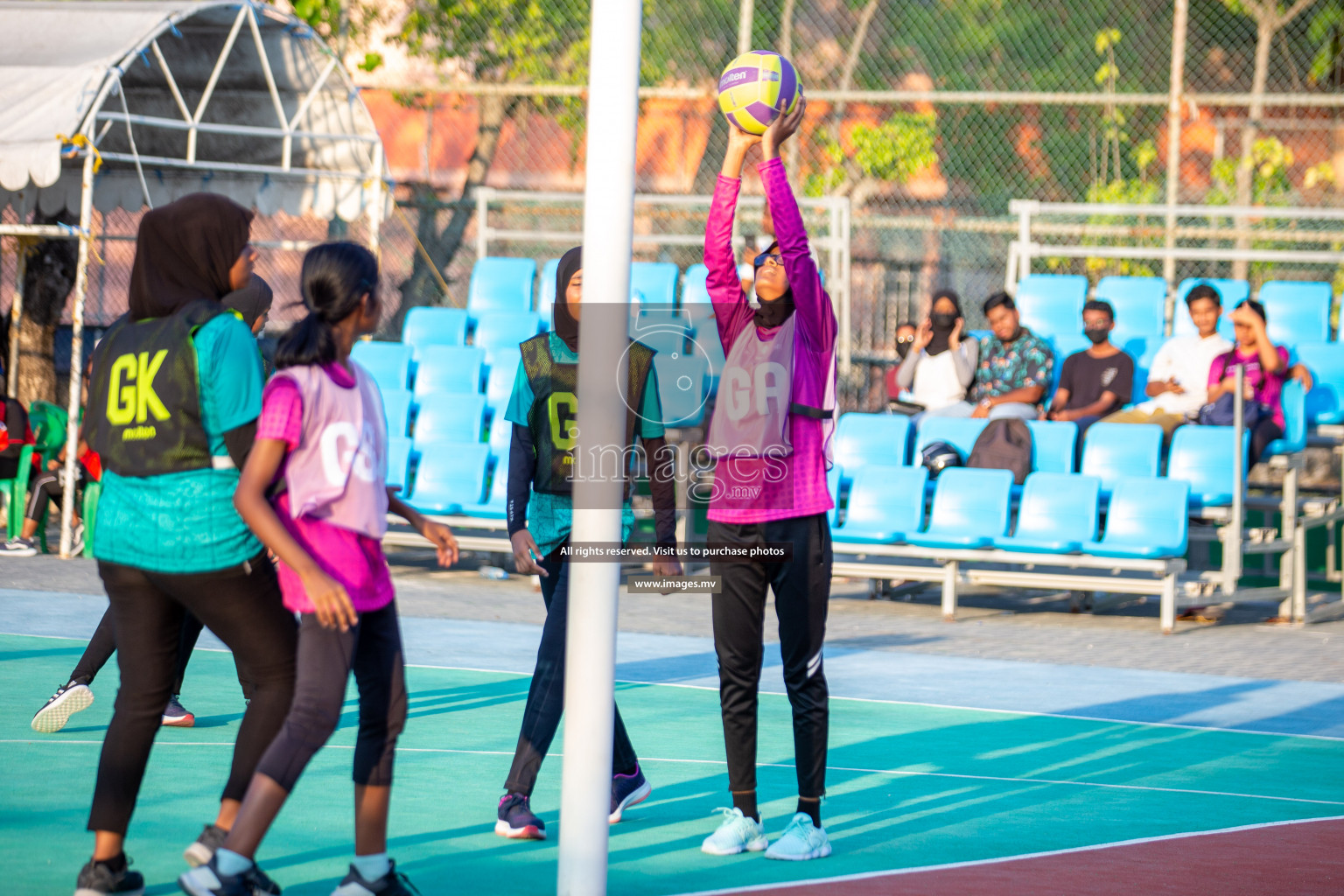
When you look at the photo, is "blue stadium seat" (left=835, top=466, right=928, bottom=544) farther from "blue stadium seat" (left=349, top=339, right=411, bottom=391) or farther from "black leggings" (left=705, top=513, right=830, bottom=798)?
"black leggings" (left=705, top=513, right=830, bottom=798)

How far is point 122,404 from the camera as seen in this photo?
172 inches

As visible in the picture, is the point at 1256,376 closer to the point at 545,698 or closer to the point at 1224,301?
the point at 1224,301

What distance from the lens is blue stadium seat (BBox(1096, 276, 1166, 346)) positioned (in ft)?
46.7

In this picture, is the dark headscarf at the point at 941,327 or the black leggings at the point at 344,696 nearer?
the black leggings at the point at 344,696

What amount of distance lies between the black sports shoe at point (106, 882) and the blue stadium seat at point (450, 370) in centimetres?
948

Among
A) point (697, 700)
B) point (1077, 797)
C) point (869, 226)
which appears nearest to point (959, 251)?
point (869, 226)

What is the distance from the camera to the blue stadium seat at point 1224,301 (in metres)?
13.7

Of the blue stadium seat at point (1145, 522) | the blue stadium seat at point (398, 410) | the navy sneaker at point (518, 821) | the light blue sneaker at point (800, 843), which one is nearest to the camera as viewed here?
the light blue sneaker at point (800, 843)

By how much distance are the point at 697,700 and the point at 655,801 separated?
2.13m

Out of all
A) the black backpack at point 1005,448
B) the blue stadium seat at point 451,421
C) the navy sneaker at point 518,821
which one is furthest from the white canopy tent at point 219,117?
the navy sneaker at point 518,821

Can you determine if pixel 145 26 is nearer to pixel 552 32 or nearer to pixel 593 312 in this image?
pixel 552 32

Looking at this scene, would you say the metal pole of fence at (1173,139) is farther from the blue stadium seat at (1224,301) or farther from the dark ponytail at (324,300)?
the dark ponytail at (324,300)

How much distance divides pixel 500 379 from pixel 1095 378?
5021 mm

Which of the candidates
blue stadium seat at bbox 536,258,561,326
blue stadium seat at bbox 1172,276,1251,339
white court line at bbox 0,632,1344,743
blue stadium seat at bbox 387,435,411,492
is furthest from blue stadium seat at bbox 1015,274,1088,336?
white court line at bbox 0,632,1344,743
